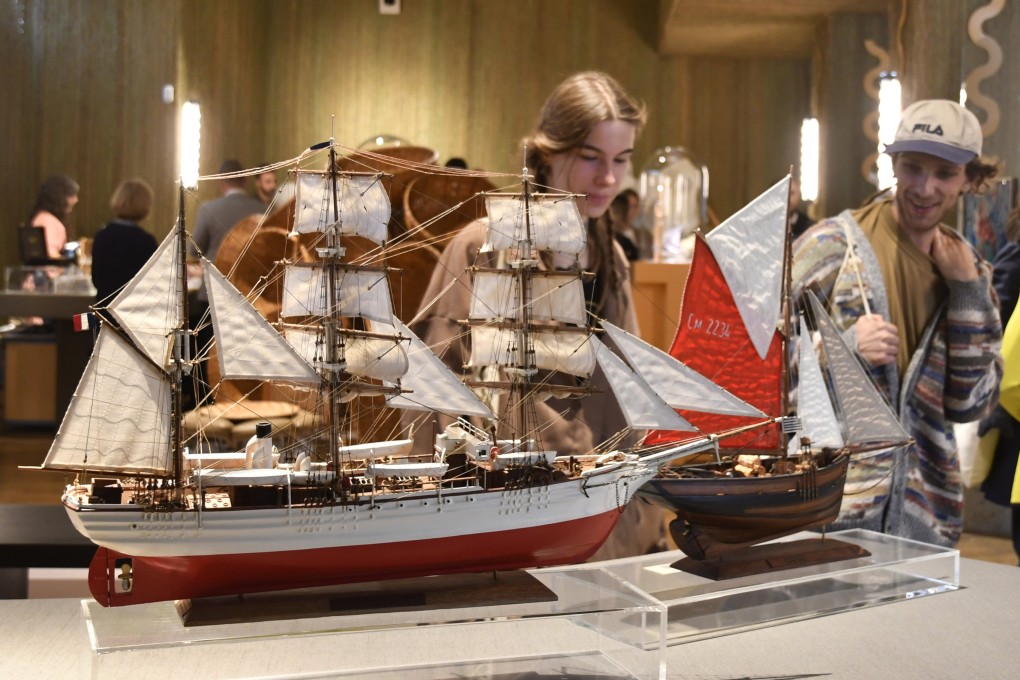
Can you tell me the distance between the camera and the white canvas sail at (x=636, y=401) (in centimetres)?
242

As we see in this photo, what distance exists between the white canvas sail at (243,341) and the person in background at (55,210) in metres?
1.22

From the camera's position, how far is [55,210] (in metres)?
3.00

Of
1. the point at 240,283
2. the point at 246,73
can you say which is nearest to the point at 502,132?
the point at 246,73

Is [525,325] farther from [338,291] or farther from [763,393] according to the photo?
[763,393]

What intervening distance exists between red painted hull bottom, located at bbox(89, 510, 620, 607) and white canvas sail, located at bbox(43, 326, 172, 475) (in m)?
0.17

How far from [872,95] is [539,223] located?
9.83ft

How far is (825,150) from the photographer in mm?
4945

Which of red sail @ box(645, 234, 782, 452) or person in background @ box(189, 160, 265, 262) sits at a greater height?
person in background @ box(189, 160, 265, 262)

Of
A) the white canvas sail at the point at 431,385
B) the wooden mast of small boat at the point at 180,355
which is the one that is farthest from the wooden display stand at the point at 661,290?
the wooden mast of small boat at the point at 180,355

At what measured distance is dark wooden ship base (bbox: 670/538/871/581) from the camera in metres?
2.53

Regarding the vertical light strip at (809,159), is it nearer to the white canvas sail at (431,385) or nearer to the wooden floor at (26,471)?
the white canvas sail at (431,385)

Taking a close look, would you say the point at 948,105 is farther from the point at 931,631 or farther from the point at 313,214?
the point at 313,214

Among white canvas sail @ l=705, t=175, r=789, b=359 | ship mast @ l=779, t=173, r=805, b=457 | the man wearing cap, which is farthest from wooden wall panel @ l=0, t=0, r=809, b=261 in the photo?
the man wearing cap

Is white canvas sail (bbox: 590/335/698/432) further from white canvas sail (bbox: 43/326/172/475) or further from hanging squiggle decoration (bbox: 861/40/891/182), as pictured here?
hanging squiggle decoration (bbox: 861/40/891/182)
